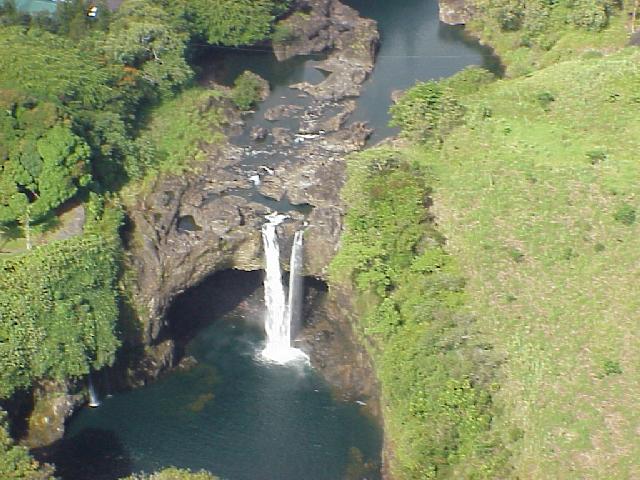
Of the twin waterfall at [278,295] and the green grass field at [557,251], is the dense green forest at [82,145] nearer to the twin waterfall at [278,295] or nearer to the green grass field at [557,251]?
the twin waterfall at [278,295]

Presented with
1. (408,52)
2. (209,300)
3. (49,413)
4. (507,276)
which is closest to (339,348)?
(209,300)

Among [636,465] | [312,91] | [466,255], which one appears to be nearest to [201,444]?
[466,255]

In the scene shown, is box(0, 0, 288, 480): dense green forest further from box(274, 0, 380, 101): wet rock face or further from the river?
the river

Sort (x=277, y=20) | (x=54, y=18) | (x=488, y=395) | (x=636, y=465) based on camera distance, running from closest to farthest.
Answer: (x=636, y=465) → (x=488, y=395) → (x=54, y=18) → (x=277, y=20)

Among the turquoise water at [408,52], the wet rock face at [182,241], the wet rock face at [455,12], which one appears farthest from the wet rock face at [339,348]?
the wet rock face at [455,12]

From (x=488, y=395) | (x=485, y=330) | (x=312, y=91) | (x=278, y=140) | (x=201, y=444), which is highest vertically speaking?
(x=312, y=91)

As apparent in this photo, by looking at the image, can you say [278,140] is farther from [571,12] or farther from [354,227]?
[571,12]
